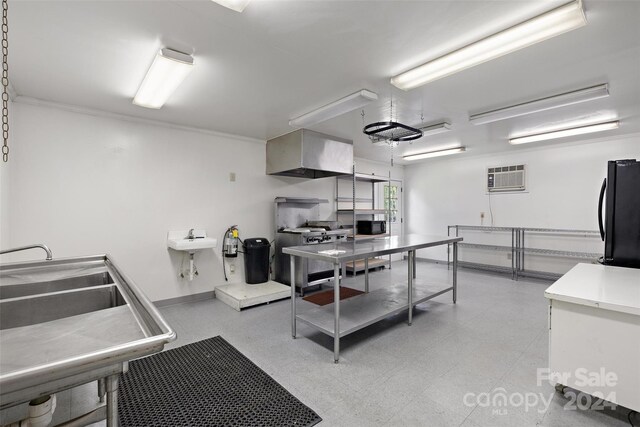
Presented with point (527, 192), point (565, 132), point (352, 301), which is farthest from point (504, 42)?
point (527, 192)

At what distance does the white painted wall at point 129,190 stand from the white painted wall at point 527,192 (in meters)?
4.47

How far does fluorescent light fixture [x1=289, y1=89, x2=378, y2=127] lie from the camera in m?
2.80

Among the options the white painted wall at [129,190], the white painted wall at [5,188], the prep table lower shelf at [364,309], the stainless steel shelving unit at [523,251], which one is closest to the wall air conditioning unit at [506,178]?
the stainless steel shelving unit at [523,251]

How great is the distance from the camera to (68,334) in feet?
3.04

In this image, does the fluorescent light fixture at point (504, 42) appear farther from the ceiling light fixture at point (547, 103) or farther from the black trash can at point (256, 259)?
the black trash can at point (256, 259)

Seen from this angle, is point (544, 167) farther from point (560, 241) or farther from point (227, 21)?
point (227, 21)

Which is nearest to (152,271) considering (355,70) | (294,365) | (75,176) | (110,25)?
(75,176)

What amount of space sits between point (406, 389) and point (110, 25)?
131 inches

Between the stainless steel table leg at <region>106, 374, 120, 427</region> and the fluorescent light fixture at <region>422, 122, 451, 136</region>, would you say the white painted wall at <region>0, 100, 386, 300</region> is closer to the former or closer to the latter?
the fluorescent light fixture at <region>422, 122, 451, 136</region>

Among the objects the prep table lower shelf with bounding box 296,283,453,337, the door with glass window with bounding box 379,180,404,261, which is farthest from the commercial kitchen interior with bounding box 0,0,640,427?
the door with glass window with bounding box 379,180,404,261

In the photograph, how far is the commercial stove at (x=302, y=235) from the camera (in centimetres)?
457

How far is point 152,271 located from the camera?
12.5 feet

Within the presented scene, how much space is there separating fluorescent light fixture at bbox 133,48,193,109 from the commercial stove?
2.49 meters

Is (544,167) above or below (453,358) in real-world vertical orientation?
above
